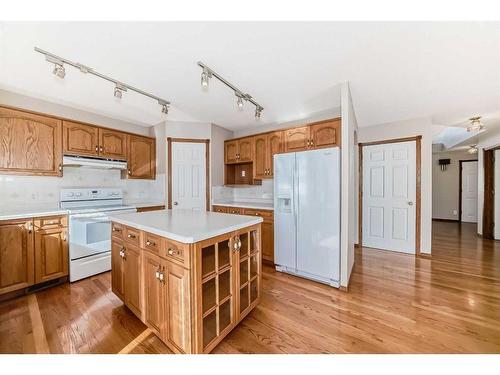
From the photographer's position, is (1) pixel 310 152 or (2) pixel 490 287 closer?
(2) pixel 490 287

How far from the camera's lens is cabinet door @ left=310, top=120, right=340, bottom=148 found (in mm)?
2684

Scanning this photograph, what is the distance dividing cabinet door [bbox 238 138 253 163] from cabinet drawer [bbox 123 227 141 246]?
2360mm

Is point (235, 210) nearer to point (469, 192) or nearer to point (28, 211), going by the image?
point (28, 211)

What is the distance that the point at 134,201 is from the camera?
3.66 m

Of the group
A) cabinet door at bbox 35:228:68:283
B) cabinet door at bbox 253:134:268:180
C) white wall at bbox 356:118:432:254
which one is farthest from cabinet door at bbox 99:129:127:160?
white wall at bbox 356:118:432:254

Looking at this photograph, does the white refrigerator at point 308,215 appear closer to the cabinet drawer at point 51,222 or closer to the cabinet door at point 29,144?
the cabinet drawer at point 51,222

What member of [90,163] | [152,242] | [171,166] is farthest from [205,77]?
[90,163]

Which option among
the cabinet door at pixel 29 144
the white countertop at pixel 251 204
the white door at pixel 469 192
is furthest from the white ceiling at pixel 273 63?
the white door at pixel 469 192

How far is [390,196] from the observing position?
3703 millimetres

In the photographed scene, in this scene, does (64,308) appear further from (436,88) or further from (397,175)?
(397,175)

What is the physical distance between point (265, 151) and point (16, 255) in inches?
129

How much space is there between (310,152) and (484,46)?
1610mm

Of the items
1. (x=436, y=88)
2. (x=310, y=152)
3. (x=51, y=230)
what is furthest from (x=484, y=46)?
(x=51, y=230)

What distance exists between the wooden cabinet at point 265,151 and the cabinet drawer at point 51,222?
2651mm
